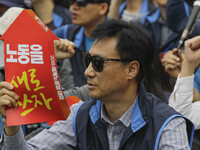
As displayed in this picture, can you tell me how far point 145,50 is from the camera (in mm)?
2674

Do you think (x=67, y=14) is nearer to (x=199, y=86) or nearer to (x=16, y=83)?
(x=199, y=86)

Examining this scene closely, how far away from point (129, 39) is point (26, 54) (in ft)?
2.42

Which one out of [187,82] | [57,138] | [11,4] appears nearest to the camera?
[57,138]

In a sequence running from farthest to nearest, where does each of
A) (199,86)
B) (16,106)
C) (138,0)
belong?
(138,0), (199,86), (16,106)

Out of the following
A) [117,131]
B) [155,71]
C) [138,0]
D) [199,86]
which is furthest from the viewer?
[138,0]

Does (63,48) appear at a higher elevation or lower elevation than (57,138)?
higher

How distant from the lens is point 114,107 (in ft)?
8.64

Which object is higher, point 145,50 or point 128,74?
point 145,50

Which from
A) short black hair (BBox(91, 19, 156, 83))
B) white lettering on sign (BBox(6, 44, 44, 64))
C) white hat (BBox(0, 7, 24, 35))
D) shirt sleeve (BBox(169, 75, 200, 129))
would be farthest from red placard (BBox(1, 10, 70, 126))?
shirt sleeve (BBox(169, 75, 200, 129))

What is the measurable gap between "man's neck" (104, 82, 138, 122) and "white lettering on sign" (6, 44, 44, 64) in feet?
1.98

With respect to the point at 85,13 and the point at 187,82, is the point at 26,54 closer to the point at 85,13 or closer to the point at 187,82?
the point at 187,82

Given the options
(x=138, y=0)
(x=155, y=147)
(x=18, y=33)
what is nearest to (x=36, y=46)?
(x=18, y=33)

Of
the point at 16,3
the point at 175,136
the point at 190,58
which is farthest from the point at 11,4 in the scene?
the point at 175,136

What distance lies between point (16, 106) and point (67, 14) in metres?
3.69
